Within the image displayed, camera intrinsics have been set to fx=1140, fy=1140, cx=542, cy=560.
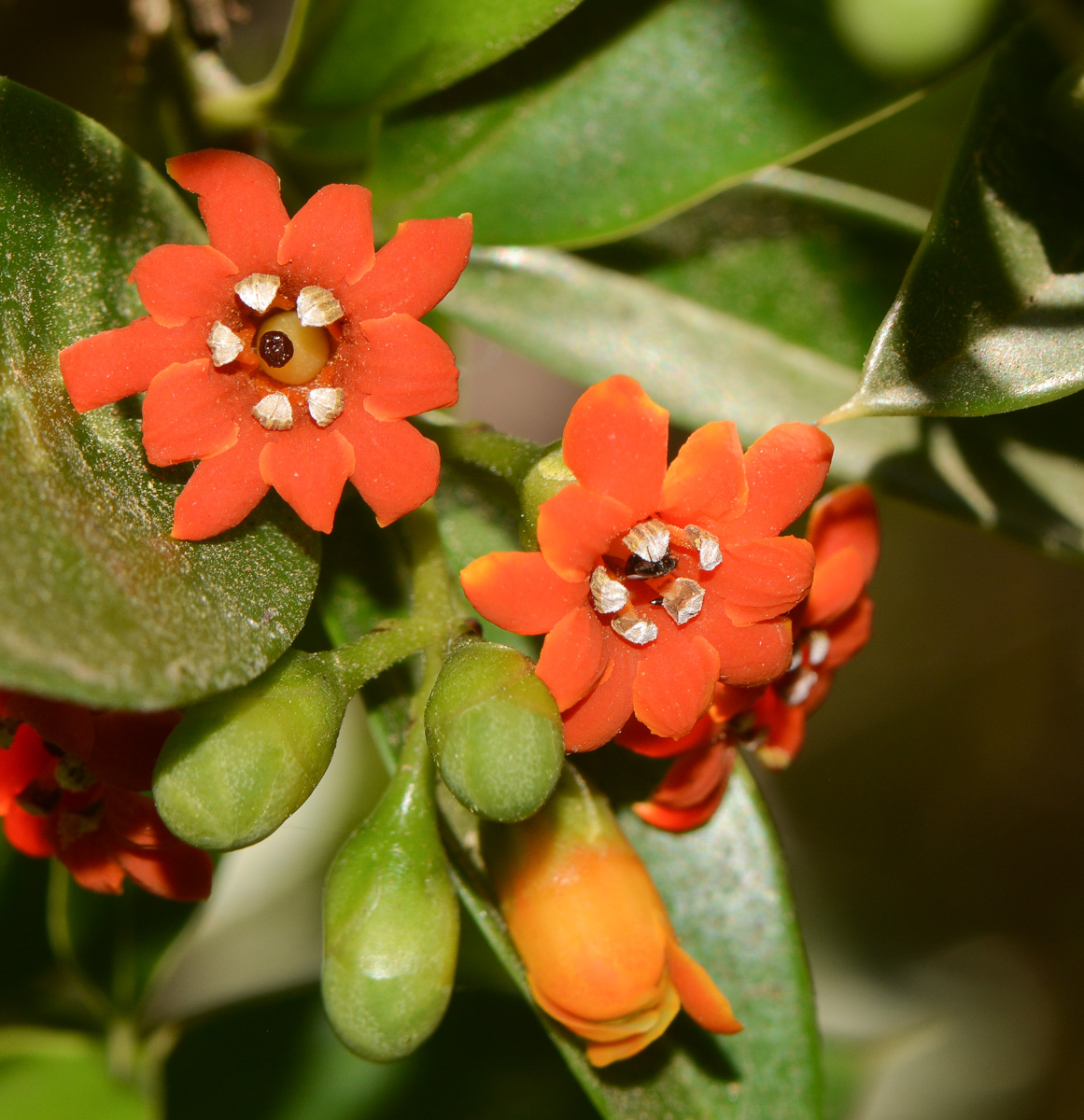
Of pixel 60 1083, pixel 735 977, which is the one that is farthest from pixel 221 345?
pixel 60 1083

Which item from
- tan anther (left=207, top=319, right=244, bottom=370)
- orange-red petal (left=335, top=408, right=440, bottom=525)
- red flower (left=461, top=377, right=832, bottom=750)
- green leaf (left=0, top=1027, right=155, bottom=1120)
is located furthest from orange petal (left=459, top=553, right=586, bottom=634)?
green leaf (left=0, top=1027, right=155, bottom=1120)

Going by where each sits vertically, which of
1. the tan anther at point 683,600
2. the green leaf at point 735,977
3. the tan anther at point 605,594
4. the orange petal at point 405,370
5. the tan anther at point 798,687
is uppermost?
the orange petal at point 405,370

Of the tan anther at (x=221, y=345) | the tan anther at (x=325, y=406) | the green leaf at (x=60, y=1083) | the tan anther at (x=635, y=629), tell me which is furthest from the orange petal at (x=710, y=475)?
the green leaf at (x=60, y=1083)

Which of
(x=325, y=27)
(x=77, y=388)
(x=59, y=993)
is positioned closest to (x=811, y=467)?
(x=77, y=388)

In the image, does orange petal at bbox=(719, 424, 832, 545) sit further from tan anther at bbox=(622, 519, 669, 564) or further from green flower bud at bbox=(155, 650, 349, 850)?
green flower bud at bbox=(155, 650, 349, 850)

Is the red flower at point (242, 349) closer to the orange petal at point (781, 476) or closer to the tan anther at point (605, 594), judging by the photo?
the tan anther at point (605, 594)

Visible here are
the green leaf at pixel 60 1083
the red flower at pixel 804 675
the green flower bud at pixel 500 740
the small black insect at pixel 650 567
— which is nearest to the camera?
the green flower bud at pixel 500 740
